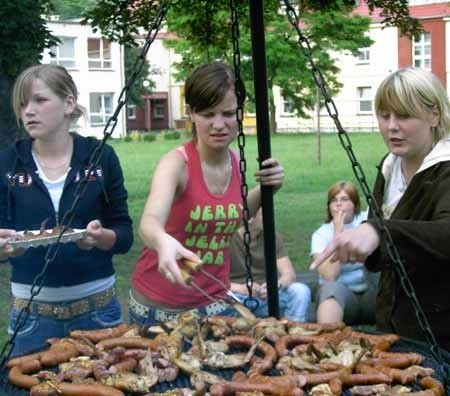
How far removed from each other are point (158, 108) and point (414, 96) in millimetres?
46675

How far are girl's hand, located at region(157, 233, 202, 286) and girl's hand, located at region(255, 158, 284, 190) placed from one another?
2.36ft

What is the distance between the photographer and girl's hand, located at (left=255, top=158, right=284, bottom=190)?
2.69 m

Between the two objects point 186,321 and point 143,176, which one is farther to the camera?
point 143,176

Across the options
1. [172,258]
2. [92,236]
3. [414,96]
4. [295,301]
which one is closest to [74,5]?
[295,301]

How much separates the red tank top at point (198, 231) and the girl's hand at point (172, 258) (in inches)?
23.7

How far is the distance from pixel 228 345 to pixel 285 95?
2825cm

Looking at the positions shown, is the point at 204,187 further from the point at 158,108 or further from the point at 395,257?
the point at 158,108

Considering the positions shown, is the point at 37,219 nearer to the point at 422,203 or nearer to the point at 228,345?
the point at 228,345

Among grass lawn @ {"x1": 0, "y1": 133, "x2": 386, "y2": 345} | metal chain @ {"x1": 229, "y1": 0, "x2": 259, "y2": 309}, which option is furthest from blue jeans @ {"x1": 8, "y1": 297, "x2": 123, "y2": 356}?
grass lawn @ {"x1": 0, "y1": 133, "x2": 386, "y2": 345}

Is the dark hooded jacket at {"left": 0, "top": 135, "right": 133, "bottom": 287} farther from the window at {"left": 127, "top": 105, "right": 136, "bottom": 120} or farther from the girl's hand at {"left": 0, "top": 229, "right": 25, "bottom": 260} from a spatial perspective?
the window at {"left": 127, "top": 105, "right": 136, "bottom": 120}

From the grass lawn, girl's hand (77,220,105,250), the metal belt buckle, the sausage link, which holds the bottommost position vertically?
the grass lawn

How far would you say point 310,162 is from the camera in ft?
65.9

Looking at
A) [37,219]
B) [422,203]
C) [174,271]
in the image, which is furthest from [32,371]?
[422,203]

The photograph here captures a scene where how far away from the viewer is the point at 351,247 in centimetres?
189
